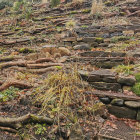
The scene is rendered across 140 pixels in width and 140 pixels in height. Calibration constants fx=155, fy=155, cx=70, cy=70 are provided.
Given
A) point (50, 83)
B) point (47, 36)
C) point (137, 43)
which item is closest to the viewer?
point (50, 83)

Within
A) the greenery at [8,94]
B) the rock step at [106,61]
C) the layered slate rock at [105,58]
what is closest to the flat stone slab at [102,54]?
the layered slate rock at [105,58]

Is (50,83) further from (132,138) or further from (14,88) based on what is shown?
(132,138)

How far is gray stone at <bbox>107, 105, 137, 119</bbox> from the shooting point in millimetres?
3263

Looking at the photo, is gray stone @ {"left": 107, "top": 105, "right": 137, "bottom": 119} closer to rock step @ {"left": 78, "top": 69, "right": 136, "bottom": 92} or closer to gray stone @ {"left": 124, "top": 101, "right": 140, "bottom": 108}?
gray stone @ {"left": 124, "top": 101, "right": 140, "bottom": 108}

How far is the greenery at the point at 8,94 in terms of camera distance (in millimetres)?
3546

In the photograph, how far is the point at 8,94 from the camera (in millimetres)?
3703

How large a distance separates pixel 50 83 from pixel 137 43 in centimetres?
454

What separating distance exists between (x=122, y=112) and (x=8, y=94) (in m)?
2.64

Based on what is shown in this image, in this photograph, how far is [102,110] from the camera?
3.34 m

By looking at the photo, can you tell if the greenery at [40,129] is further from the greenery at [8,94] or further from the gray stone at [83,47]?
the gray stone at [83,47]

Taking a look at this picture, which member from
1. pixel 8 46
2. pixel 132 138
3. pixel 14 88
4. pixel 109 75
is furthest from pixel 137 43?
pixel 8 46

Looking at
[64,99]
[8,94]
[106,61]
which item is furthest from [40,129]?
[106,61]

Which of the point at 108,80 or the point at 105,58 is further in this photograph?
the point at 105,58

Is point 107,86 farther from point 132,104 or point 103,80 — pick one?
point 132,104
